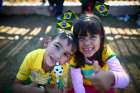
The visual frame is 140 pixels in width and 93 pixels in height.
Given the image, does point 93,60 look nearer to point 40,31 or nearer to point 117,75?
point 117,75

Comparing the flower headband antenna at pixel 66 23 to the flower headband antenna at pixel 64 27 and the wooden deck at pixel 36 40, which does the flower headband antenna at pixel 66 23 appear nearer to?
the flower headband antenna at pixel 64 27

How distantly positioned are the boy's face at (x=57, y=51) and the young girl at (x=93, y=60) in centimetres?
15

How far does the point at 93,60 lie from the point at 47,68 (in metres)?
0.52

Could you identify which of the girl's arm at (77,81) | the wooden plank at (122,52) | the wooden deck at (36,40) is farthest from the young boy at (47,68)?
the wooden plank at (122,52)

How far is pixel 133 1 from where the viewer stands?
784cm

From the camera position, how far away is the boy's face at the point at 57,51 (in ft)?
8.52

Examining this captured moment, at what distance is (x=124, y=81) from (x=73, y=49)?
585 mm

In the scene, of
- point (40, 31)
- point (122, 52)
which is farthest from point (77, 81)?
point (40, 31)

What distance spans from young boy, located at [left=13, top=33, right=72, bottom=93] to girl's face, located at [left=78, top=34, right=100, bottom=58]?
120 millimetres

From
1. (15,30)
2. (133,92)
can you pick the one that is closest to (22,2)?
(15,30)

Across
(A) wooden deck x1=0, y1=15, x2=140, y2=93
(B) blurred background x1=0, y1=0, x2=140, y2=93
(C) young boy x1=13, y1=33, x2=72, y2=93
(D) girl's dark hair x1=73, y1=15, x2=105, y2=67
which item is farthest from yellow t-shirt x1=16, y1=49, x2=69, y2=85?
(A) wooden deck x1=0, y1=15, x2=140, y2=93

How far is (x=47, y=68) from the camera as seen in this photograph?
9.20 feet

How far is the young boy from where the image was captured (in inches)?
103

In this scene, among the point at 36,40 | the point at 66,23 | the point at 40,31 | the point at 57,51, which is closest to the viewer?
the point at 57,51
